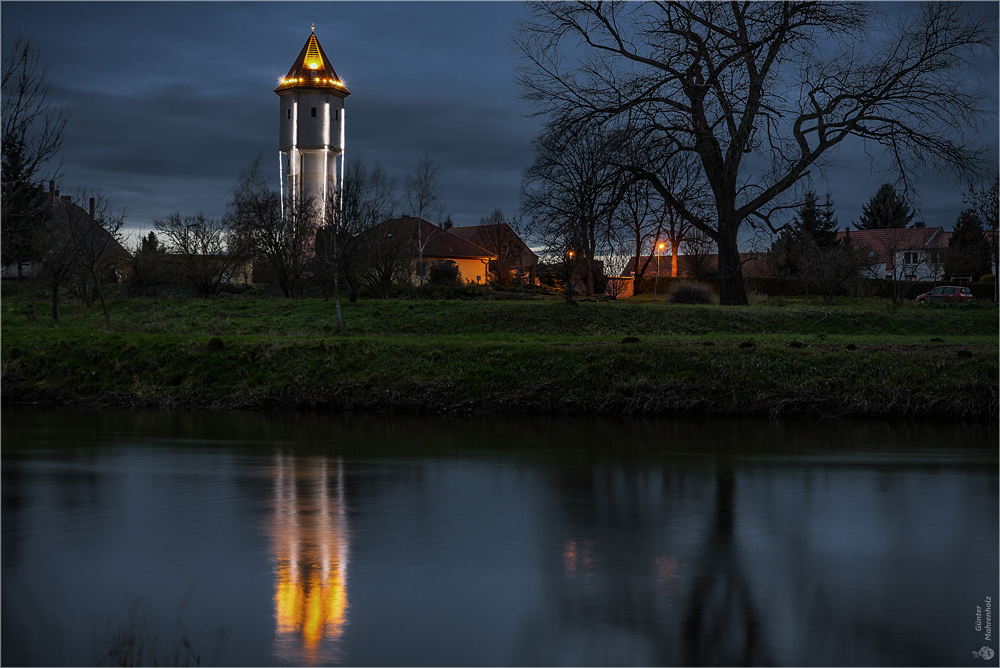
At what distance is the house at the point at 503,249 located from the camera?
64.3 meters

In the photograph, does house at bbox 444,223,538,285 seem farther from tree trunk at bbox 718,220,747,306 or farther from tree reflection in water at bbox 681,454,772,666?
tree reflection in water at bbox 681,454,772,666

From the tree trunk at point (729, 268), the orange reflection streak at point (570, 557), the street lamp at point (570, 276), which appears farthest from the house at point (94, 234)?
the orange reflection streak at point (570, 557)

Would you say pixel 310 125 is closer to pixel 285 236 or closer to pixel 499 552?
pixel 285 236

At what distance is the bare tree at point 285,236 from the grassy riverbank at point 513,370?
39.4 feet

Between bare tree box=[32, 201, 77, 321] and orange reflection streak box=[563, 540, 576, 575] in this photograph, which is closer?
orange reflection streak box=[563, 540, 576, 575]

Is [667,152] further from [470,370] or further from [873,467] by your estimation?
[873,467]

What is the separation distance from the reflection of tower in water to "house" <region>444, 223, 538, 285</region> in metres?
44.9

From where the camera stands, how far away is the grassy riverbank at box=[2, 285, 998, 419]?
62.5 ft

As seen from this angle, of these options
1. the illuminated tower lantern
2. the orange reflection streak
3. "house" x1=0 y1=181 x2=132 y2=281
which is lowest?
the orange reflection streak

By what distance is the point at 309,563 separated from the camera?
812 centimetres

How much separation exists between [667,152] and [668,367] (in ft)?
40.1

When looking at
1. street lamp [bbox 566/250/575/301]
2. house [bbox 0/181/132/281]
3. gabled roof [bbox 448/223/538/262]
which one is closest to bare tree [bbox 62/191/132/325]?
house [bbox 0/181/132/281]

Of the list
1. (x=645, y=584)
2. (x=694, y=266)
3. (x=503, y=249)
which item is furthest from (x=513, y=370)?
(x=694, y=266)

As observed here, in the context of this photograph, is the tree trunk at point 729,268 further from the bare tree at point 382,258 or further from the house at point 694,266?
the house at point 694,266
